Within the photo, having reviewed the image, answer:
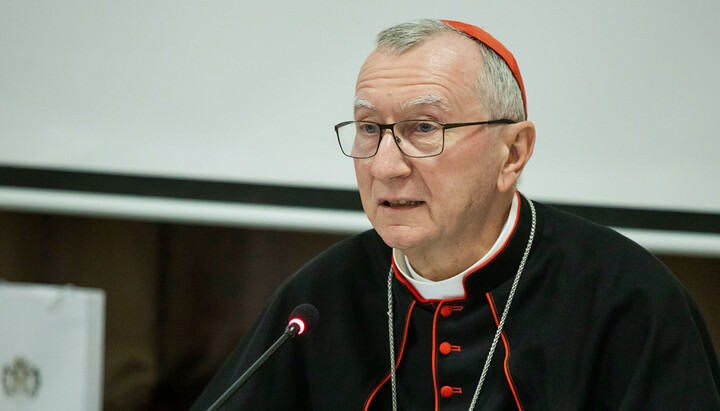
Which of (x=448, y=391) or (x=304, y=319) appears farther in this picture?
(x=448, y=391)

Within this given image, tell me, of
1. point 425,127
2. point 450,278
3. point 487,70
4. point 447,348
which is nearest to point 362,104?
point 425,127

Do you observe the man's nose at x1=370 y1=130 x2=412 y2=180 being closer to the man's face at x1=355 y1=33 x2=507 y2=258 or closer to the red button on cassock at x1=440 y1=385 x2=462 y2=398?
the man's face at x1=355 y1=33 x2=507 y2=258

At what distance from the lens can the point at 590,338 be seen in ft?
5.79

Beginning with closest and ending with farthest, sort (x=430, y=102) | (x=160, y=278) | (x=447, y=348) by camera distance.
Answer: (x=430, y=102) < (x=447, y=348) < (x=160, y=278)

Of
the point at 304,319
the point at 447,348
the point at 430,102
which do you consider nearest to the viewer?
the point at 304,319

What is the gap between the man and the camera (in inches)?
68.6

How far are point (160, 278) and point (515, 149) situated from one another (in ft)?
6.41

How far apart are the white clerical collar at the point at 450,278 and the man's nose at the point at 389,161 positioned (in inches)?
11.9

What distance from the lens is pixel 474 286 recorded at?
1896 mm

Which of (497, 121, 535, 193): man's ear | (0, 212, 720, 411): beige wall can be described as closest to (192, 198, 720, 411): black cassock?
(497, 121, 535, 193): man's ear

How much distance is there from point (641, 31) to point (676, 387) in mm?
1586

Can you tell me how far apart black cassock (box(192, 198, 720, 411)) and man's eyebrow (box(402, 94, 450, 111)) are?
0.38m

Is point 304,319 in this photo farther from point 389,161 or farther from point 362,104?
point 362,104

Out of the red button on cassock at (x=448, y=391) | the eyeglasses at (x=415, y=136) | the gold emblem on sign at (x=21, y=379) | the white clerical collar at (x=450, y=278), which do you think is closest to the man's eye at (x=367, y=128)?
the eyeglasses at (x=415, y=136)
